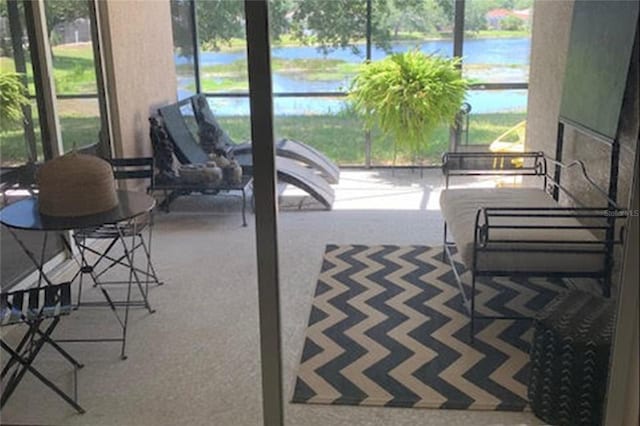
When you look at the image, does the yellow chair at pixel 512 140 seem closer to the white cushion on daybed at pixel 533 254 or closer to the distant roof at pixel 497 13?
the distant roof at pixel 497 13

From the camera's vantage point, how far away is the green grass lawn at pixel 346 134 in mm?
3844

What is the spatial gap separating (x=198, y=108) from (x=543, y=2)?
242 cm

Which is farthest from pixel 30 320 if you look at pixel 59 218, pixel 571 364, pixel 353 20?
pixel 353 20

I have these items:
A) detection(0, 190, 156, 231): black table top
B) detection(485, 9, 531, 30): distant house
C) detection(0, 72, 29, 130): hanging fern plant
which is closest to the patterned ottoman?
detection(0, 190, 156, 231): black table top

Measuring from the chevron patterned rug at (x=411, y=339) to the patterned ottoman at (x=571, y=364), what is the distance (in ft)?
0.50

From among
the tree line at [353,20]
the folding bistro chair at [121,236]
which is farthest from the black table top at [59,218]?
the tree line at [353,20]

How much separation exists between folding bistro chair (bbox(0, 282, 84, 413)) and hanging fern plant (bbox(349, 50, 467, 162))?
231cm

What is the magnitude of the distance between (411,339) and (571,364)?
2.85 feet

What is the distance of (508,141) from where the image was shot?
13.7ft

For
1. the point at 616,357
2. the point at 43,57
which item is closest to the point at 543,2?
the point at 616,357

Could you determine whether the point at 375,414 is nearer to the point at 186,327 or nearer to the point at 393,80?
the point at 186,327

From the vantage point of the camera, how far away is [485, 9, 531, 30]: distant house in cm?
399

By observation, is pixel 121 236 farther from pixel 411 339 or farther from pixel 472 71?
pixel 472 71

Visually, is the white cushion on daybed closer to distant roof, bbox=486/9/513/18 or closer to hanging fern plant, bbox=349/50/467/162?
hanging fern plant, bbox=349/50/467/162
